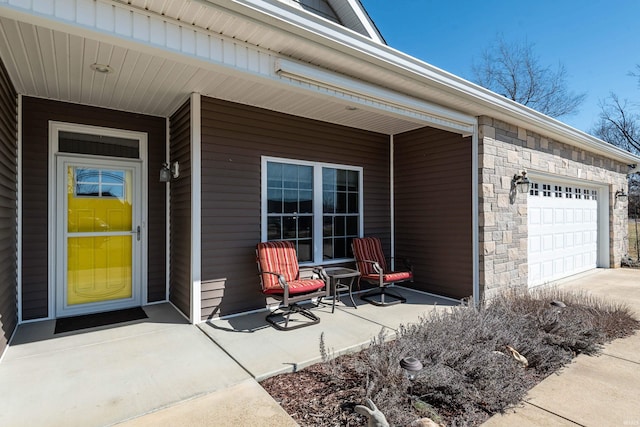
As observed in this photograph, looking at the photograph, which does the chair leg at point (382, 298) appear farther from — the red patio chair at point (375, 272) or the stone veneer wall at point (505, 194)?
the stone veneer wall at point (505, 194)

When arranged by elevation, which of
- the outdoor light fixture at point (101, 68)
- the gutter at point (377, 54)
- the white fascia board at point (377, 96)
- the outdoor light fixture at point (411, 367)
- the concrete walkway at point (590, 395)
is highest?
the gutter at point (377, 54)

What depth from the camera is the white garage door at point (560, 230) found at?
5.97 m

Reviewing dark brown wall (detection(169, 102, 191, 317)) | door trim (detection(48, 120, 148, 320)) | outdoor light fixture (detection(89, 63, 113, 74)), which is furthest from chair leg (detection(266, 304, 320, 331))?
outdoor light fixture (detection(89, 63, 113, 74))

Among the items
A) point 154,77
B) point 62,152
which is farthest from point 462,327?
point 62,152

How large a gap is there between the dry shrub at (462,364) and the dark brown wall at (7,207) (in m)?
2.80

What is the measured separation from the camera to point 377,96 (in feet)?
12.1

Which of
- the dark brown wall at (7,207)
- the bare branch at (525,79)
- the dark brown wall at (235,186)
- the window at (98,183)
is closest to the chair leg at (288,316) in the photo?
the dark brown wall at (235,186)

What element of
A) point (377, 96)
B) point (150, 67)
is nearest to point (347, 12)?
point (377, 96)

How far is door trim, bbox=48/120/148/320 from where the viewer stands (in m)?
4.04

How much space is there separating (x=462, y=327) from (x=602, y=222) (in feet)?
24.4

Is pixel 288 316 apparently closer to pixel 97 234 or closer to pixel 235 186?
pixel 235 186

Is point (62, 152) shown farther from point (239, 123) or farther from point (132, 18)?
point (132, 18)

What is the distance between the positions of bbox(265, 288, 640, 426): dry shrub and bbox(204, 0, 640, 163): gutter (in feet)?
8.33

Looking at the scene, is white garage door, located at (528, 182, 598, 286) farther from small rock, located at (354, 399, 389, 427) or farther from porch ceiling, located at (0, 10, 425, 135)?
small rock, located at (354, 399, 389, 427)
